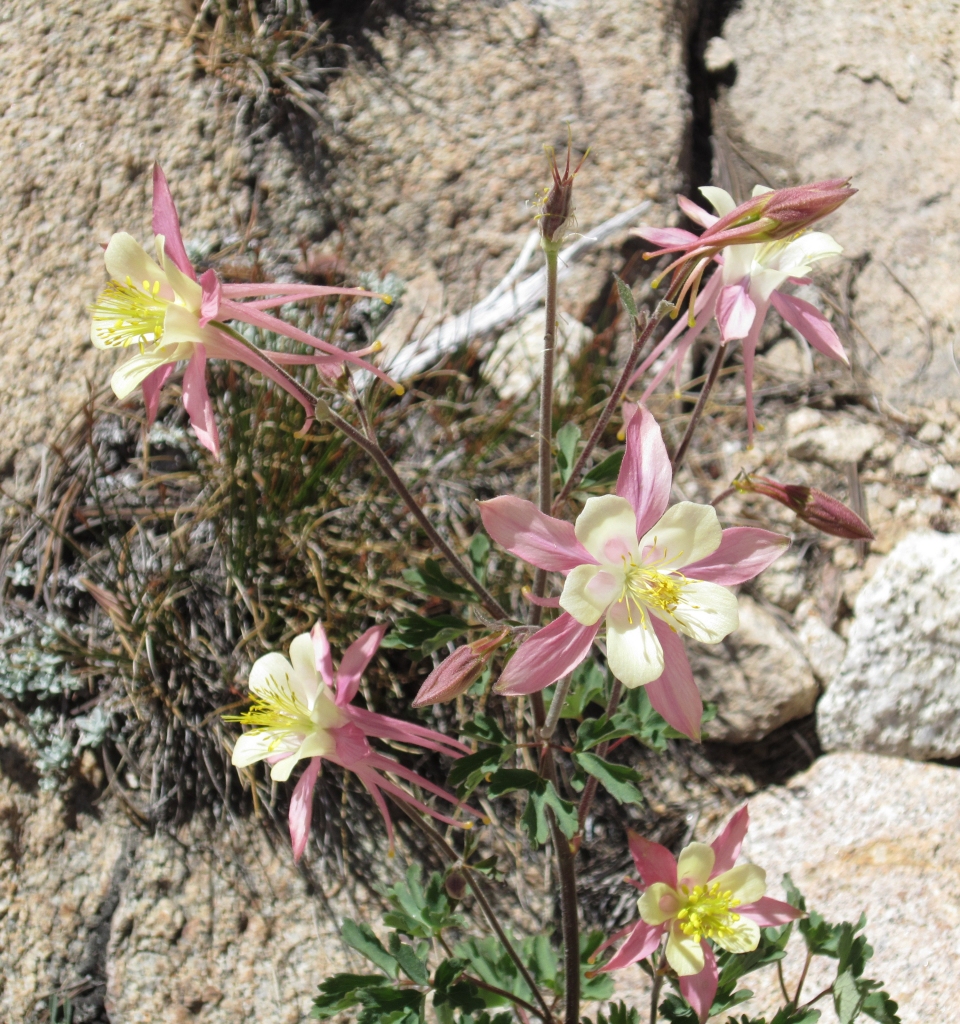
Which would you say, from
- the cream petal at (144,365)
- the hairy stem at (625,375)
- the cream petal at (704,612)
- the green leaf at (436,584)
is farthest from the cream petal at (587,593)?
the cream petal at (144,365)

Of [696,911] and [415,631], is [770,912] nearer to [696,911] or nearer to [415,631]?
[696,911]

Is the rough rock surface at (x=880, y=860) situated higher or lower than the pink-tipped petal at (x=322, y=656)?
lower

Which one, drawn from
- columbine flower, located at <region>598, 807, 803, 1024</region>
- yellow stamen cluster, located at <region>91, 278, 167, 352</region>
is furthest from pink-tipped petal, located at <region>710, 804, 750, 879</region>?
A: yellow stamen cluster, located at <region>91, 278, 167, 352</region>

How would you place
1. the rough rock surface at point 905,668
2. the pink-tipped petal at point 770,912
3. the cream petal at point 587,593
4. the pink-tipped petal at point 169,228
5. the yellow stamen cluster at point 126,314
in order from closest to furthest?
1. the cream petal at point 587,593
2. the pink-tipped petal at point 169,228
3. the yellow stamen cluster at point 126,314
4. the pink-tipped petal at point 770,912
5. the rough rock surface at point 905,668

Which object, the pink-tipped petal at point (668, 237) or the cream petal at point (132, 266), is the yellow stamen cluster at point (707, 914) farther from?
the cream petal at point (132, 266)

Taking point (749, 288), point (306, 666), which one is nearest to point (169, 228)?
point (306, 666)

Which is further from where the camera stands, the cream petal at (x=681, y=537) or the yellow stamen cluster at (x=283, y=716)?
the yellow stamen cluster at (x=283, y=716)

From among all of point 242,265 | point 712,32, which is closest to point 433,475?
point 242,265

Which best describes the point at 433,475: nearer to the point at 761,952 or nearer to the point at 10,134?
the point at 761,952
